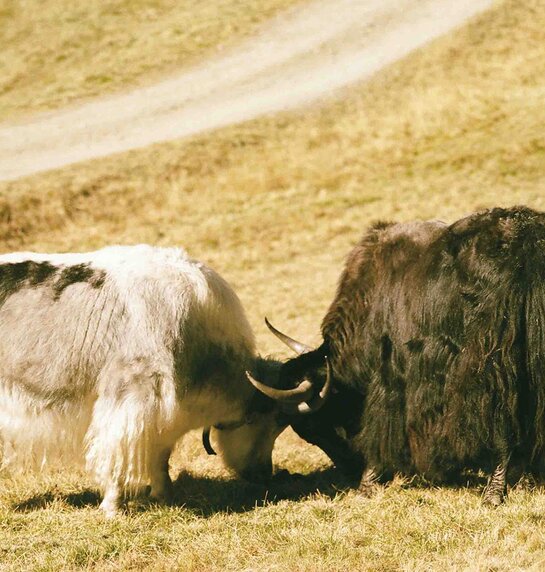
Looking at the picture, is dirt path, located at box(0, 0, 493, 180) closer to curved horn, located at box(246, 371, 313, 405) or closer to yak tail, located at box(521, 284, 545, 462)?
curved horn, located at box(246, 371, 313, 405)

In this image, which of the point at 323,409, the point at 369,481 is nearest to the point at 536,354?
the point at 369,481

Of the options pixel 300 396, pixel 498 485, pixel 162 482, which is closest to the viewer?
pixel 498 485

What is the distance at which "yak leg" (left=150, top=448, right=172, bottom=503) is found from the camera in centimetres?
745

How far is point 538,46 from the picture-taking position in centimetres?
2270

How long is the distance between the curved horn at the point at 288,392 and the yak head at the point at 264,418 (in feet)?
0.04

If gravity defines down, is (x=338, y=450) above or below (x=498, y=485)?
above

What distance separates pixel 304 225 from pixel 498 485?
11.1 meters

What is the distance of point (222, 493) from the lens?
7773mm

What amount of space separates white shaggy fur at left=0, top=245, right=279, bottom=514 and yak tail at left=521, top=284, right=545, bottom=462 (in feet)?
7.81

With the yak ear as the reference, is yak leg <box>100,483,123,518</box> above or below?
below

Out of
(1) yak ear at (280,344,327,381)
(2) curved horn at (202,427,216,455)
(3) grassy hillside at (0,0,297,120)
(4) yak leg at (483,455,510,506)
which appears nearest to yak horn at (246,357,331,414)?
(1) yak ear at (280,344,327,381)

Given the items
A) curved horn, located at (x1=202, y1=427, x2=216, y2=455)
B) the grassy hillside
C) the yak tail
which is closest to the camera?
the yak tail

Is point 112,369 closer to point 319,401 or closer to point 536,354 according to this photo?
point 319,401

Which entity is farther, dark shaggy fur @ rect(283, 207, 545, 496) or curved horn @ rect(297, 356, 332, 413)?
curved horn @ rect(297, 356, 332, 413)
